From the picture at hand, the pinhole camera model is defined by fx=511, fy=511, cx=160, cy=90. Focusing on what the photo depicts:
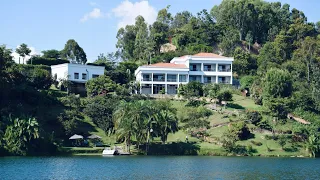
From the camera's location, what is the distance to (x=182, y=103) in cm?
7731

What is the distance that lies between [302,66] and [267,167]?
5003 centimetres

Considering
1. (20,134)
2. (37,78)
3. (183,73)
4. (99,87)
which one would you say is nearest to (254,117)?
(183,73)

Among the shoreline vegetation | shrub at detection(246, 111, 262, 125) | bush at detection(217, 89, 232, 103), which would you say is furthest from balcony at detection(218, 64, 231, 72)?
shrub at detection(246, 111, 262, 125)

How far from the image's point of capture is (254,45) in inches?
4525

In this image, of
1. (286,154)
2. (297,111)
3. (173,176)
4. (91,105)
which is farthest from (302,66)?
(173,176)

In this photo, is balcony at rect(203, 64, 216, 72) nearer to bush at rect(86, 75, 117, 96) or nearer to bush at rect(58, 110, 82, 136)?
bush at rect(86, 75, 117, 96)

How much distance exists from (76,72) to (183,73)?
716 inches

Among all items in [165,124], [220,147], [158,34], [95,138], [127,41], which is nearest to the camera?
[165,124]

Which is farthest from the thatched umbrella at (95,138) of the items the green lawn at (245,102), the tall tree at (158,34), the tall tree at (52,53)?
the tall tree at (158,34)

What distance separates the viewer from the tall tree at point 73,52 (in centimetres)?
10069

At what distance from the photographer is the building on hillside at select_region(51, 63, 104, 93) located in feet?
273

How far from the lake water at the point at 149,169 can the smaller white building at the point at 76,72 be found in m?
35.3

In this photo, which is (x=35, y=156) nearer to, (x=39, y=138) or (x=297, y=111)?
(x=39, y=138)

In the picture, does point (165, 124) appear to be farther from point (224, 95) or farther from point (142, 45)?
point (142, 45)
